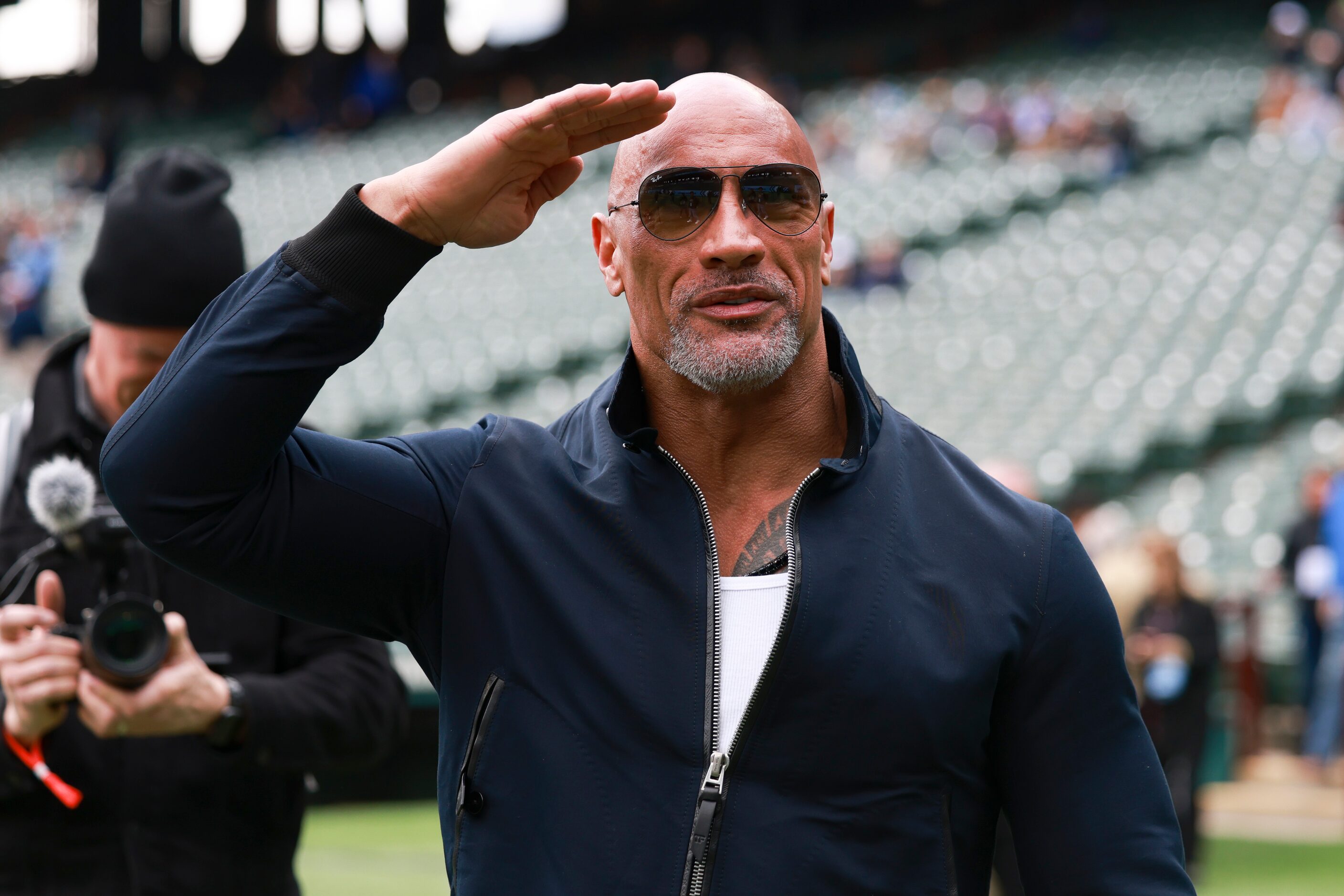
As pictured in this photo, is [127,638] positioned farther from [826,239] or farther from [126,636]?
[826,239]

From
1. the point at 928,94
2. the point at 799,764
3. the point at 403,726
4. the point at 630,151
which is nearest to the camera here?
the point at 799,764

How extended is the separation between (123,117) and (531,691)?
2863 centimetres

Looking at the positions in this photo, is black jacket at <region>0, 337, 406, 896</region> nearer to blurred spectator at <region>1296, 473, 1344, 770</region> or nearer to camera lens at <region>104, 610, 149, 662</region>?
camera lens at <region>104, 610, 149, 662</region>

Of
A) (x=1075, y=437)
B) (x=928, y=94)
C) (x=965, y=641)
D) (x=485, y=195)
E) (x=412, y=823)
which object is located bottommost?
(x=412, y=823)

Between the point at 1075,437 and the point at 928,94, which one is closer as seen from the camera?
the point at 1075,437

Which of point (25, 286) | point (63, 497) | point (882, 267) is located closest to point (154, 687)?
point (63, 497)

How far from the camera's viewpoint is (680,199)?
1.91 metres

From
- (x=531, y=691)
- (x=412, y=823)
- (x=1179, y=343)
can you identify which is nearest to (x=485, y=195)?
(x=531, y=691)

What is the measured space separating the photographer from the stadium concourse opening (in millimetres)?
850

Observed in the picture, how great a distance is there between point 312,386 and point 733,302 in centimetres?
52

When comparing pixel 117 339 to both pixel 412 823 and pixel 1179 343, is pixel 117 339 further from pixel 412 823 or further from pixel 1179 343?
pixel 1179 343

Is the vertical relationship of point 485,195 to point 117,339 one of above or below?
above

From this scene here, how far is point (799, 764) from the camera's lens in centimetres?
170

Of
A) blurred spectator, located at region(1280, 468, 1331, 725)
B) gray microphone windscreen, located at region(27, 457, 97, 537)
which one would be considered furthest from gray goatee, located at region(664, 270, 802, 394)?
blurred spectator, located at region(1280, 468, 1331, 725)
